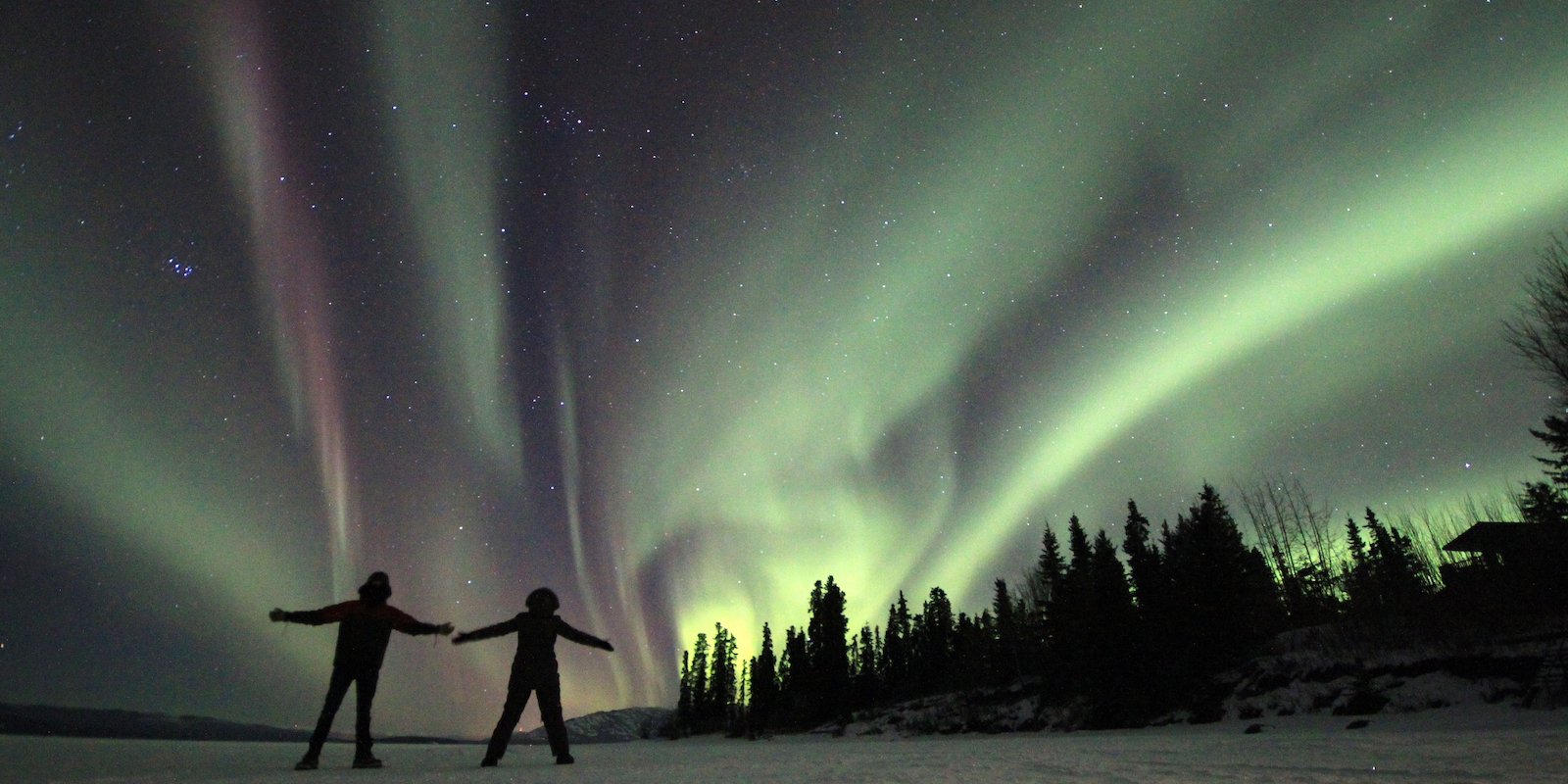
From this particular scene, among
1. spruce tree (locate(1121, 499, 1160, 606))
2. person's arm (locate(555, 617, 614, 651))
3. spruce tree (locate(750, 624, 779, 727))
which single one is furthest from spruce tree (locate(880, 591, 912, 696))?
person's arm (locate(555, 617, 614, 651))

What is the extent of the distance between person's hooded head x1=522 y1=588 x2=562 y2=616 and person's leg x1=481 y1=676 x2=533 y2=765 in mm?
756

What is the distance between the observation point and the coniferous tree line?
33.1 metres

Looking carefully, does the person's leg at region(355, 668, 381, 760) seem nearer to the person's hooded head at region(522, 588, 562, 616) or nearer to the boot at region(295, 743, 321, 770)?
the boot at region(295, 743, 321, 770)

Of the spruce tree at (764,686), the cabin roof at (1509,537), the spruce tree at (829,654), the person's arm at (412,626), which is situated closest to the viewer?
the person's arm at (412,626)

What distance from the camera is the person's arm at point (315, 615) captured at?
688 centimetres

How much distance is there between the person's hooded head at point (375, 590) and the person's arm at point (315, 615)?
209 mm

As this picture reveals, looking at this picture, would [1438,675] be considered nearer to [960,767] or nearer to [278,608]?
[960,767]

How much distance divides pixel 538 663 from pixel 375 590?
202cm

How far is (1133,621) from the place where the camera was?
124ft

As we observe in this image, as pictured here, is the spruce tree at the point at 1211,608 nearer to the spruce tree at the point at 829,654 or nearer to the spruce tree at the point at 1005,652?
the spruce tree at the point at 1005,652

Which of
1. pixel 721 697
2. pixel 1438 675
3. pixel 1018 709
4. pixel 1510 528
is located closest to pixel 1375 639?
pixel 1438 675

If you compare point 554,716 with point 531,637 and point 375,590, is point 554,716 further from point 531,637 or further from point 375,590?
point 375,590

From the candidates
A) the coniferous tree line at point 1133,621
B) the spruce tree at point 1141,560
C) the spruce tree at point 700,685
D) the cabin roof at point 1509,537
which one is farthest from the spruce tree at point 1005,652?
the spruce tree at point 700,685

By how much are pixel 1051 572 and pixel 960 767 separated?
64.9m
